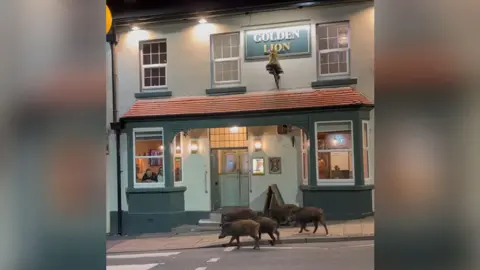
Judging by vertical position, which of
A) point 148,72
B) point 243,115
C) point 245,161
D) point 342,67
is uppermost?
point 148,72

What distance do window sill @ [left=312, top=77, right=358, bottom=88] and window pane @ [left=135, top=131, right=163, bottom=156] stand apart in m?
4.66

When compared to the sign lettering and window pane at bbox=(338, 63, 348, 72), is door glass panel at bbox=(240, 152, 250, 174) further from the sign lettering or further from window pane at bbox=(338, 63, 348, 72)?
window pane at bbox=(338, 63, 348, 72)

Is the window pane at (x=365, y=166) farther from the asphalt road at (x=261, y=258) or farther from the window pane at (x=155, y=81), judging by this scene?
the window pane at (x=155, y=81)

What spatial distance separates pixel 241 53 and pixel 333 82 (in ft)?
8.73

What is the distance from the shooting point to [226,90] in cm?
1198

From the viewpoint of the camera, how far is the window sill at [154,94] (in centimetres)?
1245

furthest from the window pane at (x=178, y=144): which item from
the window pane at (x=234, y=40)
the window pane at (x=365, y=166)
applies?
the window pane at (x=365, y=166)

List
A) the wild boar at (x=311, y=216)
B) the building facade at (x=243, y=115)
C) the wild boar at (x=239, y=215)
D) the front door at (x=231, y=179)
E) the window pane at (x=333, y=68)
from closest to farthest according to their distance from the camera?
the wild boar at (x=311, y=216)
the wild boar at (x=239, y=215)
the building facade at (x=243, y=115)
the window pane at (x=333, y=68)
the front door at (x=231, y=179)

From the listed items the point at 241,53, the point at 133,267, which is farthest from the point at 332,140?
the point at 133,267

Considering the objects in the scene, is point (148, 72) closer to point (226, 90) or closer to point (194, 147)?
point (226, 90)

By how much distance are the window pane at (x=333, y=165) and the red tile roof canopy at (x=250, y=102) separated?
135 cm

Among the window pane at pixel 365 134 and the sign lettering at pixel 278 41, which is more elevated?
the sign lettering at pixel 278 41
